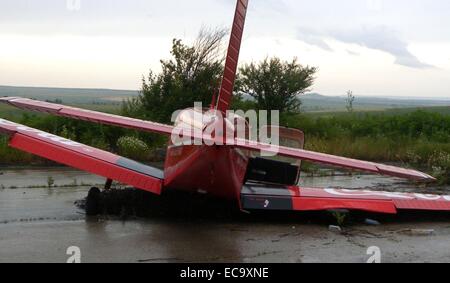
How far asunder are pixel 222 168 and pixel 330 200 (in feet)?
6.63

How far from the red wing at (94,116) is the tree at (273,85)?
1724cm

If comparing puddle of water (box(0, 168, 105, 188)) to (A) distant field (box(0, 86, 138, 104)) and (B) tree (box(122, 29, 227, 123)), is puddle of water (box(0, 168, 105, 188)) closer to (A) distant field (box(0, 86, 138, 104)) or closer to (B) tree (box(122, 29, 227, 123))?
(B) tree (box(122, 29, 227, 123))

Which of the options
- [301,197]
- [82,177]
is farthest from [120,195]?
[82,177]

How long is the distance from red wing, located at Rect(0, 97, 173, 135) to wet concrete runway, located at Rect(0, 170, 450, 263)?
1.33m

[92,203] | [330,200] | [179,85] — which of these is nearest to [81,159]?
[92,203]

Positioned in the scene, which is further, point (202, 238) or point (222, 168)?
point (222, 168)

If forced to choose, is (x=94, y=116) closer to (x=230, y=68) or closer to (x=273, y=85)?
(x=230, y=68)

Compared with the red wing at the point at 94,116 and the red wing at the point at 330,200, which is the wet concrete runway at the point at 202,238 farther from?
the red wing at the point at 94,116

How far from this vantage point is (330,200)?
930 cm

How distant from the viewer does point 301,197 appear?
30.5 feet

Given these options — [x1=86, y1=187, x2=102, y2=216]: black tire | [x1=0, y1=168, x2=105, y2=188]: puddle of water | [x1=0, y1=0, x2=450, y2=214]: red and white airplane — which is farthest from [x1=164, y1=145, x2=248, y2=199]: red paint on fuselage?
[x1=0, y1=168, x2=105, y2=188]: puddle of water

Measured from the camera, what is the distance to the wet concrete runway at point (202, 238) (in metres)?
6.77
